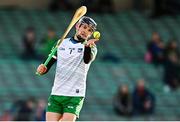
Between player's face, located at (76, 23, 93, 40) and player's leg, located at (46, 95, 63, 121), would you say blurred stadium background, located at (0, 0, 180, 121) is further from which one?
player's face, located at (76, 23, 93, 40)

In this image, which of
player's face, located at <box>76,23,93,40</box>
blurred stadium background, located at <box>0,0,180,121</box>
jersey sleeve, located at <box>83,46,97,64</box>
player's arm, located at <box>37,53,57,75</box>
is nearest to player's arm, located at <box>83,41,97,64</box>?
jersey sleeve, located at <box>83,46,97,64</box>

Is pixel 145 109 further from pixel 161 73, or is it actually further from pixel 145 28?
pixel 145 28

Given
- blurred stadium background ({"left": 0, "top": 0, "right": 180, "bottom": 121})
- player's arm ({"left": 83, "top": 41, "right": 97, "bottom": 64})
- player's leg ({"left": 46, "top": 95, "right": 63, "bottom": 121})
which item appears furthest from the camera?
blurred stadium background ({"left": 0, "top": 0, "right": 180, "bottom": 121})

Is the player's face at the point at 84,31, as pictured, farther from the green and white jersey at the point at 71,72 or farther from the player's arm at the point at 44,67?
the player's arm at the point at 44,67

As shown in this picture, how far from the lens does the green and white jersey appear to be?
833 cm

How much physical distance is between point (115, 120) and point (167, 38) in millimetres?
4311

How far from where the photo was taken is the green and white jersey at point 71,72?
833cm

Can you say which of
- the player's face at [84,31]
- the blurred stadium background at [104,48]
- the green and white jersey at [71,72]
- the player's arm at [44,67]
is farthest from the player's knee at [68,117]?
the blurred stadium background at [104,48]

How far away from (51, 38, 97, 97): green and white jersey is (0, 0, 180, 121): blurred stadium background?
6.71m

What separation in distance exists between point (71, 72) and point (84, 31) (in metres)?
0.45

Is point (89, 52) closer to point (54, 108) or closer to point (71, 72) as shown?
point (71, 72)

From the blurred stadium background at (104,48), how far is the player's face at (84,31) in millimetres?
6819

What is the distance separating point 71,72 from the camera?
831cm

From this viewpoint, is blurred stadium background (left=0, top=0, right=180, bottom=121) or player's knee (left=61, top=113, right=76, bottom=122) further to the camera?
blurred stadium background (left=0, top=0, right=180, bottom=121)
